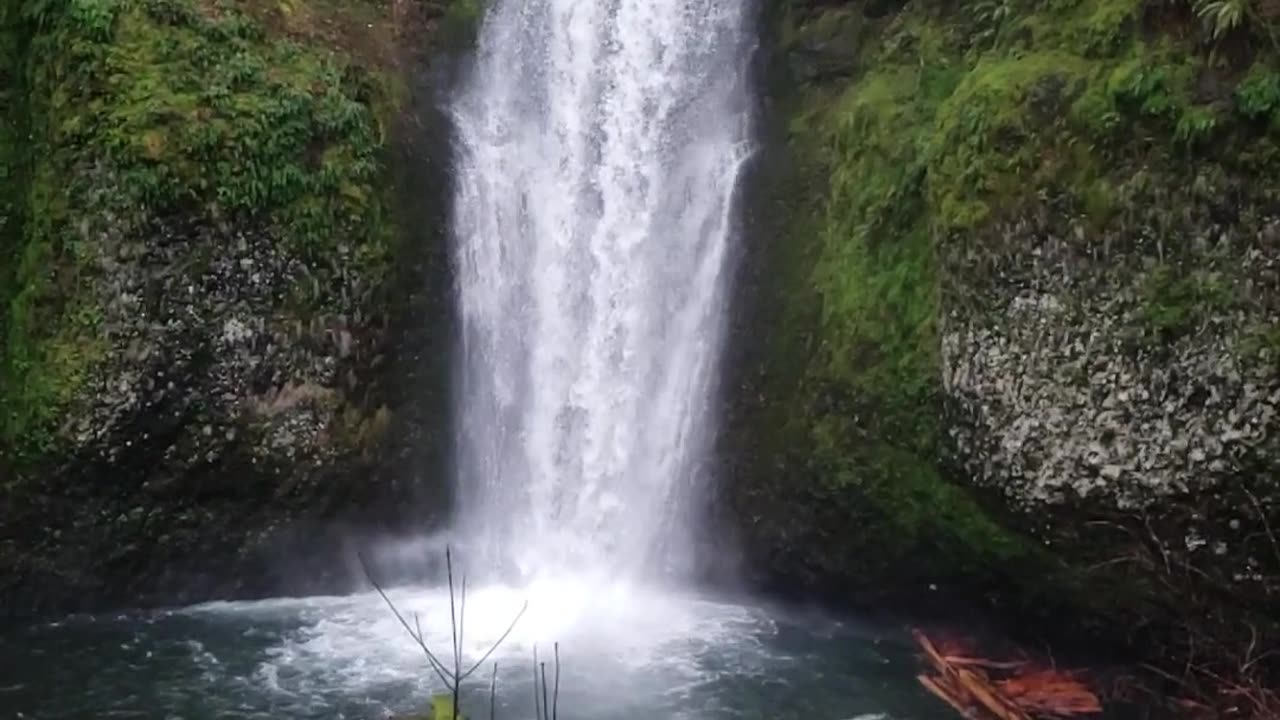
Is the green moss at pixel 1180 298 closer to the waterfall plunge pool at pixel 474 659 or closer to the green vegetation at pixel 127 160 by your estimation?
the waterfall plunge pool at pixel 474 659

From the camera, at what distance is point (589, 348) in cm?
1083

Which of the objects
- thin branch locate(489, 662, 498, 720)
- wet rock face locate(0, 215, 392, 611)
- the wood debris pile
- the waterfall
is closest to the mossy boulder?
the wood debris pile

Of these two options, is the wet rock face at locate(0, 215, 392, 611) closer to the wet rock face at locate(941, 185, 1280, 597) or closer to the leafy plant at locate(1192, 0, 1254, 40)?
the wet rock face at locate(941, 185, 1280, 597)

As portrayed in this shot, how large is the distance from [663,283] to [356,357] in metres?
2.96

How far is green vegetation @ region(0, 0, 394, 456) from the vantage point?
920cm

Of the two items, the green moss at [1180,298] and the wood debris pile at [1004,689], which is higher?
the green moss at [1180,298]

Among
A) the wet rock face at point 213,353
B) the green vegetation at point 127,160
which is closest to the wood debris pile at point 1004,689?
the wet rock face at point 213,353

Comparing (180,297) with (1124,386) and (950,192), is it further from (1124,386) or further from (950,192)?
(1124,386)

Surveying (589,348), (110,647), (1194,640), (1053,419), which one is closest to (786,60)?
(589,348)

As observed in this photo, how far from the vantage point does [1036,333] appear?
799cm

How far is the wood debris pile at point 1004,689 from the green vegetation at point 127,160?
20.1 ft

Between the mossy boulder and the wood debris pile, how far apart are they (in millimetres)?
460

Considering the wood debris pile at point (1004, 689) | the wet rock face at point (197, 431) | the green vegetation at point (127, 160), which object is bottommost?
the wood debris pile at point (1004, 689)

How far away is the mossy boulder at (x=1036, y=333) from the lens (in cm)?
730
